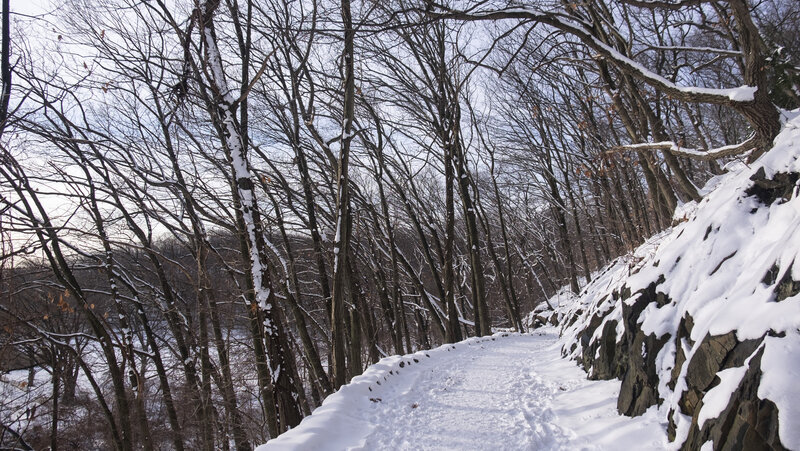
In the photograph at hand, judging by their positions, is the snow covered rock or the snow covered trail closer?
the snow covered rock

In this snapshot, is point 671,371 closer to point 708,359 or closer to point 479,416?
point 708,359

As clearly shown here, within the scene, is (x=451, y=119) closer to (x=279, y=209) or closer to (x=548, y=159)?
(x=279, y=209)

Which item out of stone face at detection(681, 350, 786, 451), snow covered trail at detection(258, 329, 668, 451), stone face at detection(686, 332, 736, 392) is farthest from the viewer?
snow covered trail at detection(258, 329, 668, 451)

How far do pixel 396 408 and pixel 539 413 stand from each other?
1.56 metres

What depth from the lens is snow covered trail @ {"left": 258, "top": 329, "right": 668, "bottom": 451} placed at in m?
3.38

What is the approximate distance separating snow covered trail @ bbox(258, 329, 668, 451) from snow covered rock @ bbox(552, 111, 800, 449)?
0.96 feet

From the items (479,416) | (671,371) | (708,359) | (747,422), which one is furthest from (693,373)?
(479,416)

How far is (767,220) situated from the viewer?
9.50ft

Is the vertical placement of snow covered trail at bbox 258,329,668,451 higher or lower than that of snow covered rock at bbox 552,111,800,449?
lower

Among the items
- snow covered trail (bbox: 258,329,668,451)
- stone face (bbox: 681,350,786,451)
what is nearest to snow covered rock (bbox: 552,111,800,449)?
stone face (bbox: 681,350,786,451)

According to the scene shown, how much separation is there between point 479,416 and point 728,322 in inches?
100

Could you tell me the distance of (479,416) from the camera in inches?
168

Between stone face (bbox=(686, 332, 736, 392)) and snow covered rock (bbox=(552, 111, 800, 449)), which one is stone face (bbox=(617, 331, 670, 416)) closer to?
snow covered rock (bbox=(552, 111, 800, 449))

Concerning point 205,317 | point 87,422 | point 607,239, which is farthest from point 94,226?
point 607,239
